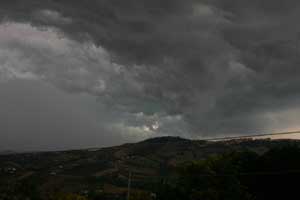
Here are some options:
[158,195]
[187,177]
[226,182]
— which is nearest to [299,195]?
[226,182]

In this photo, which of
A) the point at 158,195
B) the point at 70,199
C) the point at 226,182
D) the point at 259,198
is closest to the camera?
the point at 259,198

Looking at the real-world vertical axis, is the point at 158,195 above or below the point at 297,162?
below

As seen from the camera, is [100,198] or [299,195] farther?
[100,198]

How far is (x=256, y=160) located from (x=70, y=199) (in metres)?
57.1

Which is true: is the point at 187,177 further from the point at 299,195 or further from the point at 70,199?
the point at 70,199

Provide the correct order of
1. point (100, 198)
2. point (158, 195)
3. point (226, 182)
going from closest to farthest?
point (226, 182) → point (158, 195) → point (100, 198)

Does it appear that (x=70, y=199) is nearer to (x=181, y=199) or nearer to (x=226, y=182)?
(x=181, y=199)

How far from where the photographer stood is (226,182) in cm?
8112

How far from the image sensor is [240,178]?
265 ft

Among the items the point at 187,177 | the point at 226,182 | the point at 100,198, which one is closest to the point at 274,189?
the point at 226,182

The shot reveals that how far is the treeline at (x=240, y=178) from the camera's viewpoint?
72.0 meters

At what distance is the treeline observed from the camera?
72.0 m

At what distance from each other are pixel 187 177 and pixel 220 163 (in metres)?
7.18

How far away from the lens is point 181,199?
84.4 meters
